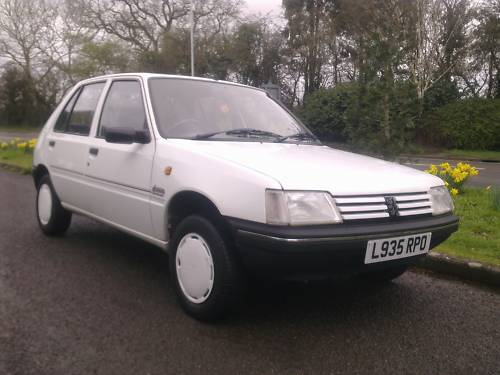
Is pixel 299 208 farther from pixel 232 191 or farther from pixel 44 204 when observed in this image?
pixel 44 204

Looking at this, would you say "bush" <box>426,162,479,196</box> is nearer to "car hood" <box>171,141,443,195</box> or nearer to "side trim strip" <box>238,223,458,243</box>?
"car hood" <box>171,141,443,195</box>

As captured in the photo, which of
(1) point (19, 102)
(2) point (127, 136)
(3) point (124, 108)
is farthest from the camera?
(1) point (19, 102)

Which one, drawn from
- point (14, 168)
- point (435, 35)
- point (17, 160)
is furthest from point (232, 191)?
point (435, 35)

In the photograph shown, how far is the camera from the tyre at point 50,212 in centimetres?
477

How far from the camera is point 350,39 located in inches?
987

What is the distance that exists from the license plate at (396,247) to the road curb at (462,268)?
1.16 meters

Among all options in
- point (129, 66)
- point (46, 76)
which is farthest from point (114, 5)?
point (46, 76)

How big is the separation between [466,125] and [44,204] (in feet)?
65.7

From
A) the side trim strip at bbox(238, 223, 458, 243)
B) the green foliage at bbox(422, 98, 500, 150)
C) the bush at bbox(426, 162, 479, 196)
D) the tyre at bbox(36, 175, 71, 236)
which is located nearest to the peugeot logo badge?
the side trim strip at bbox(238, 223, 458, 243)

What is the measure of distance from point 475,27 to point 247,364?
22.9 m

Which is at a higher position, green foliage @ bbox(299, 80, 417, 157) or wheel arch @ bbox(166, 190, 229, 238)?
green foliage @ bbox(299, 80, 417, 157)

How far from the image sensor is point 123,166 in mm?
3594

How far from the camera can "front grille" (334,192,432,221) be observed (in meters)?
2.59

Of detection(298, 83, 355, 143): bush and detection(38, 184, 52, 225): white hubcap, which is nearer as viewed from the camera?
detection(38, 184, 52, 225): white hubcap
